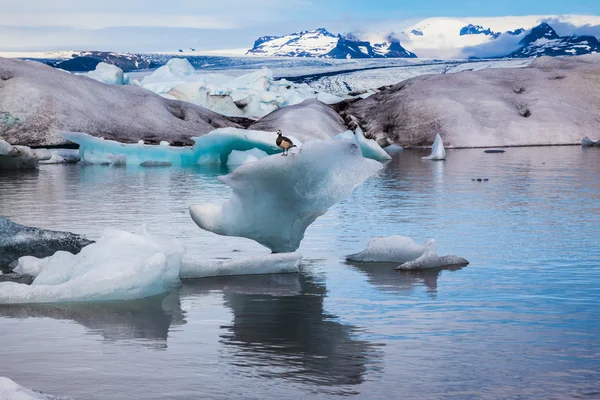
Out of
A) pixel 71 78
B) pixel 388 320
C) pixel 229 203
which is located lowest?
pixel 388 320

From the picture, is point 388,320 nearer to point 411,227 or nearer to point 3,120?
point 411,227

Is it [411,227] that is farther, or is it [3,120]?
[3,120]

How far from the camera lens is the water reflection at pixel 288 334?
388 cm

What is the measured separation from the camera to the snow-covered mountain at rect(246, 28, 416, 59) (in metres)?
118

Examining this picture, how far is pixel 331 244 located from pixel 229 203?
128 centimetres

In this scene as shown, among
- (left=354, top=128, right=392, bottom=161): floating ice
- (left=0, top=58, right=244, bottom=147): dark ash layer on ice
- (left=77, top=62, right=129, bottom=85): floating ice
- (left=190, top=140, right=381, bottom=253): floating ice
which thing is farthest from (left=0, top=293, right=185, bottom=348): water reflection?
(left=77, top=62, right=129, bottom=85): floating ice

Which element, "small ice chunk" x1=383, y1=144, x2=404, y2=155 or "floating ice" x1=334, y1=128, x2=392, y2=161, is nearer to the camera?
"floating ice" x1=334, y1=128, x2=392, y2=161

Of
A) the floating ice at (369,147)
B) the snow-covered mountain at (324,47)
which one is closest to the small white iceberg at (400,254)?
the floating ice at (369,147)

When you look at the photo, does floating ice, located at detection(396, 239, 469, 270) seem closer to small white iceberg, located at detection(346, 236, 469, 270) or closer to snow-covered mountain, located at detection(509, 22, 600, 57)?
small white iceberg, located at detection(346, 236, 469, 270)

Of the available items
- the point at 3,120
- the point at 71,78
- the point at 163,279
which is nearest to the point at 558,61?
the point at 71,78

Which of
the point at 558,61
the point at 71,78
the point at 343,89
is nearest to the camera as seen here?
the point at 71,78

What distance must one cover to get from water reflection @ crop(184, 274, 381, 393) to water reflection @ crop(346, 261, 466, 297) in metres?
0.40

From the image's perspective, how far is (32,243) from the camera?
6516 mm

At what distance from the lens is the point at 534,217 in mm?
9164
